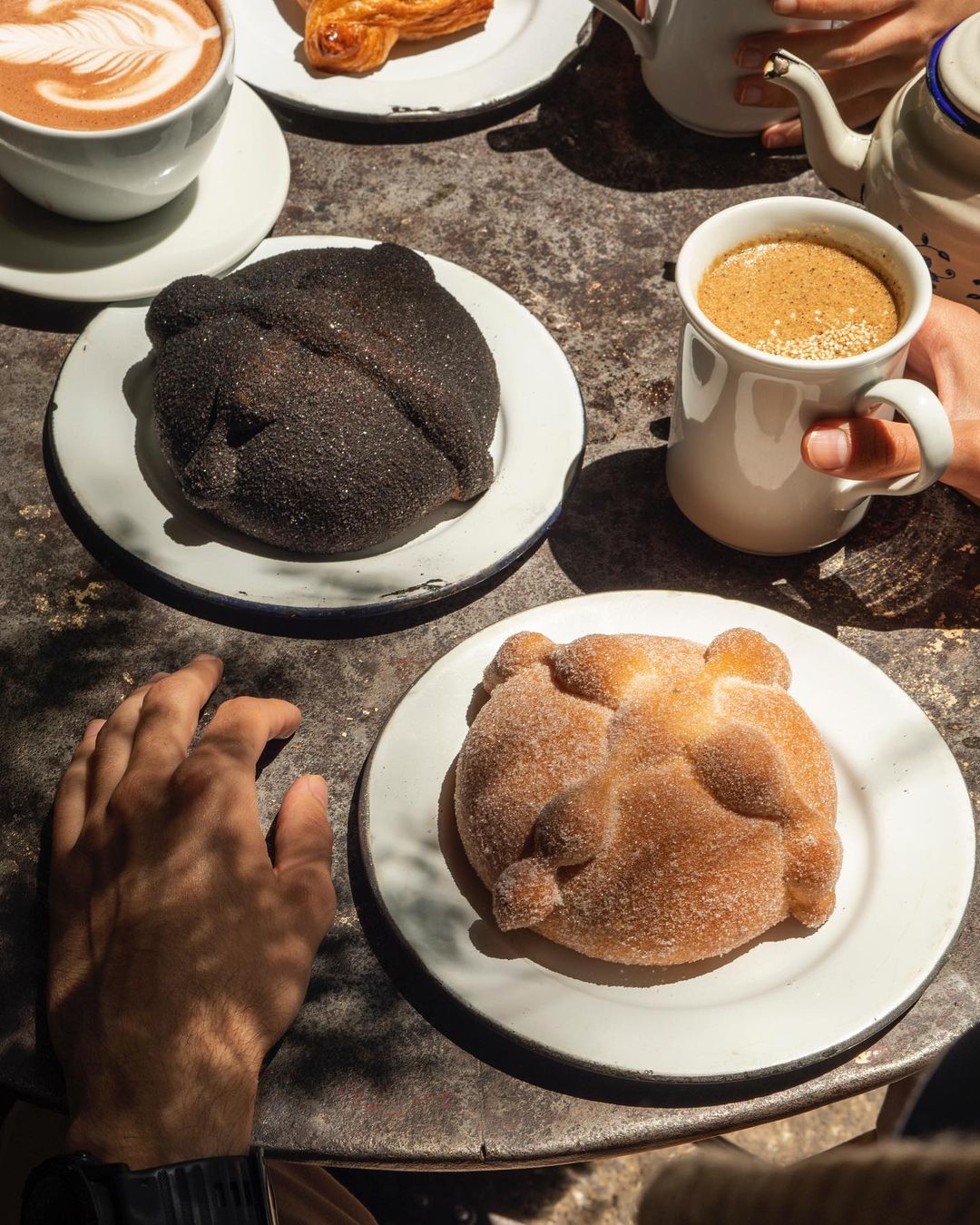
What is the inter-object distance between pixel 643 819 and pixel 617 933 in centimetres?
8

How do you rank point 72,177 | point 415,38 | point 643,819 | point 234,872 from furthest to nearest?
point 415,38, point 72,177, point 234,872, point 643,819

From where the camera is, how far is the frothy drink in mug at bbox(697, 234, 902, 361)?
36.1 inches

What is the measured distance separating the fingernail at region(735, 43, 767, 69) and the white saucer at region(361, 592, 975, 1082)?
76 cm

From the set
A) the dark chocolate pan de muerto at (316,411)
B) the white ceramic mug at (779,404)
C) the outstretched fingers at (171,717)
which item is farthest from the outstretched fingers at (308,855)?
the white ceramic mug at (779,404)

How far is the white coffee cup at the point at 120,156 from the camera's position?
1.08m

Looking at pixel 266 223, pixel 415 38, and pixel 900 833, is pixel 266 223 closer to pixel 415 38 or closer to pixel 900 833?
pixel 415 38

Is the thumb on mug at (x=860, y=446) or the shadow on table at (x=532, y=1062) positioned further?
the thumb on mug at (x=860, y=446)

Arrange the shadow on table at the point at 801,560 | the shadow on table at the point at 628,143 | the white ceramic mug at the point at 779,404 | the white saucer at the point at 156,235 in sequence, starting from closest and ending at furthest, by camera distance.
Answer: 1. the white ceramic mug at the point at 779,404
2. the shadow on table at the point at 801,560
3. the white saucer at the point at 156,235
4. the shadow on table at the point at 628,143

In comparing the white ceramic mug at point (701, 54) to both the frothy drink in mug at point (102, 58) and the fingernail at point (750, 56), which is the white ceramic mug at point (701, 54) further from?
the frothy drink in mug at point (102, 58)

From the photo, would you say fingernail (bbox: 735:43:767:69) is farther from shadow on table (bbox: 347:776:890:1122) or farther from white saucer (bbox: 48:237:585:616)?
shadow on table (bbox: 347:776:890:1122)

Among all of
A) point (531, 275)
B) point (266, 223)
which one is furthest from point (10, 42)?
point (531, 275)

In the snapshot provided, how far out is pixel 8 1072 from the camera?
0.81 meters

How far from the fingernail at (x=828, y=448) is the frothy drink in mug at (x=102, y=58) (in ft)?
2.49

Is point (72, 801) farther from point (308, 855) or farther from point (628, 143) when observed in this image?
point (628, 143)
